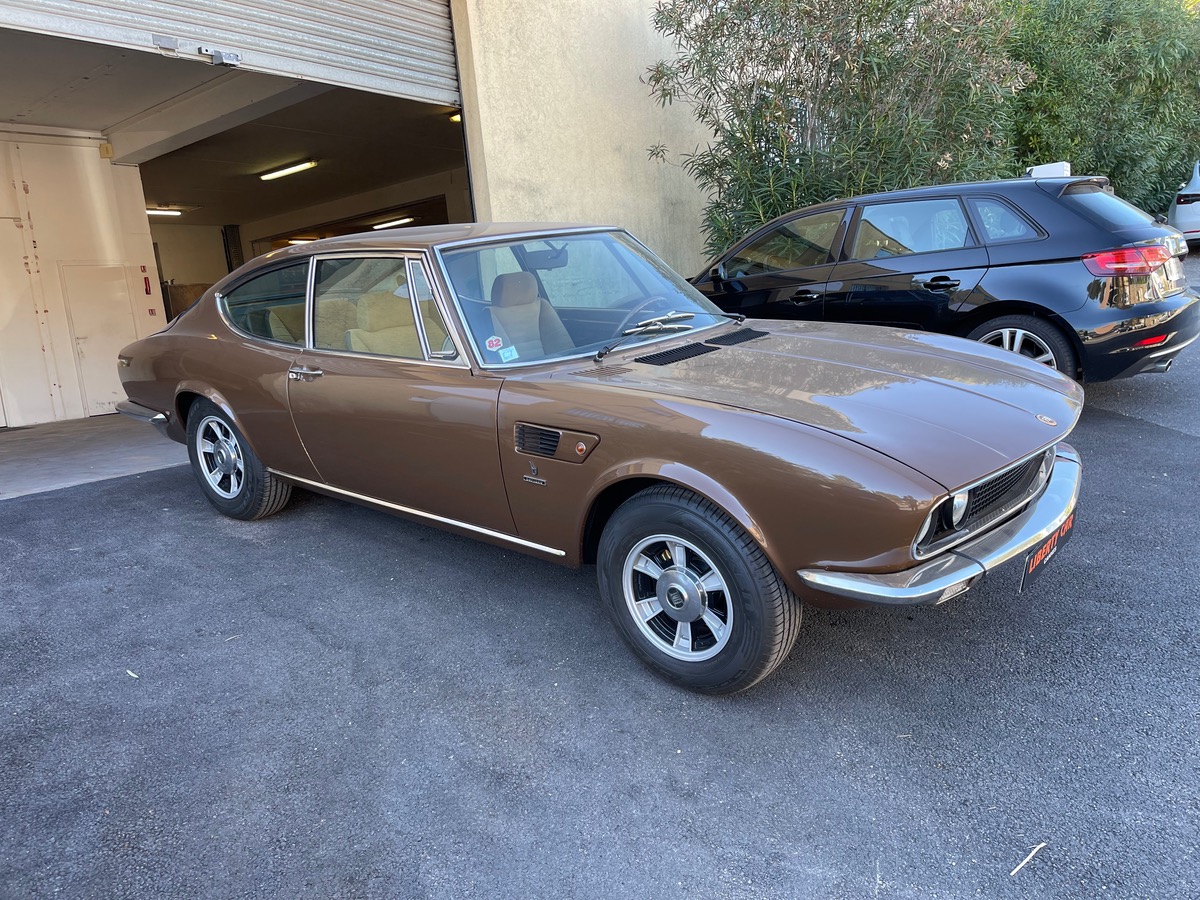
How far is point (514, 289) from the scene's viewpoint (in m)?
3.46

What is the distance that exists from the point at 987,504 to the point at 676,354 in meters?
1.28

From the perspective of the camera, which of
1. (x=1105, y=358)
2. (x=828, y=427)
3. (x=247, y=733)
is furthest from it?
(x=1105, y=358)

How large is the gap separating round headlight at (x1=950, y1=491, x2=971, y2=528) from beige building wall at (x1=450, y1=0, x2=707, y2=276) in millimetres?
6094

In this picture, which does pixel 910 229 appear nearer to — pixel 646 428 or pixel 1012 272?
pixel 1012 272

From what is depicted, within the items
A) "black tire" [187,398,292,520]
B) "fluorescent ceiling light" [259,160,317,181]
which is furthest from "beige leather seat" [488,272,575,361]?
"fluorescent ceiling light" [259,160,317,181]

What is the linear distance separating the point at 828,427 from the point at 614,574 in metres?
0.93

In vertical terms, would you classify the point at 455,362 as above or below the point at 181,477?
above

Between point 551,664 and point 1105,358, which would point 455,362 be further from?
point 1105,358

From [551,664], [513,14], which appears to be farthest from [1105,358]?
[513,14]

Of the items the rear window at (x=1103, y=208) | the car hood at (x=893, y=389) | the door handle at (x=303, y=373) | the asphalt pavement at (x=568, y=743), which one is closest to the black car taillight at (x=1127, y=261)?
the rear window at (x=1103, y=208)

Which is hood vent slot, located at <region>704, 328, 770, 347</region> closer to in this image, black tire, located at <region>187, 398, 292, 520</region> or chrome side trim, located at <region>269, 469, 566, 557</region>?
chrome side trim, located at <region>269, 469, 566, 557</region>

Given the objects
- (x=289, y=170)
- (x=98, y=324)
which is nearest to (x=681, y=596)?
(x=98, y=324)

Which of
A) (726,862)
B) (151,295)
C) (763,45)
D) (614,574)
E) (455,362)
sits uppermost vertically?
(763,45)

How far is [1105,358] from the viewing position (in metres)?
4.93
